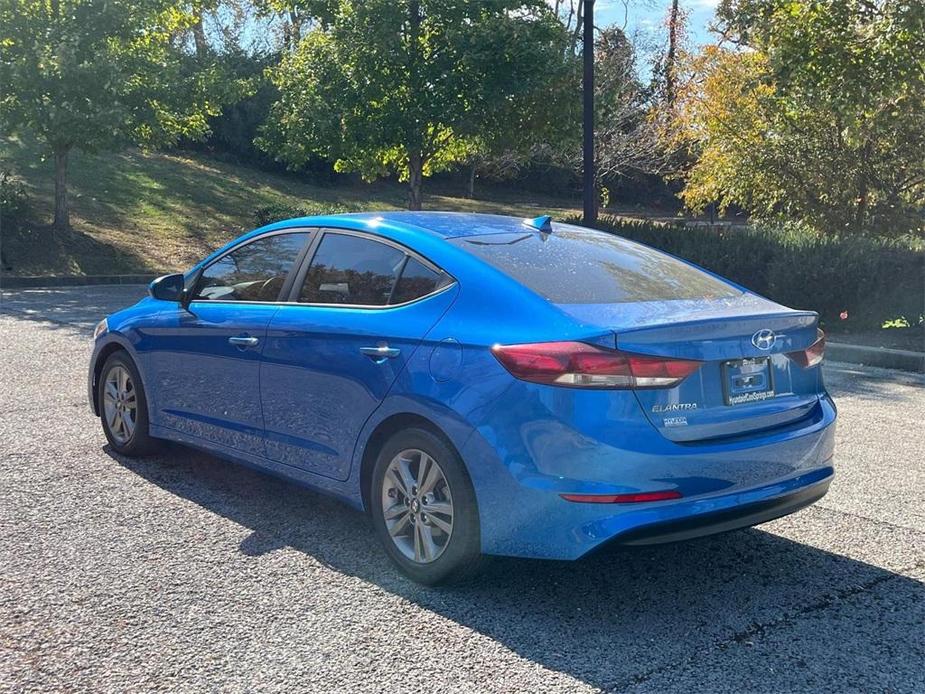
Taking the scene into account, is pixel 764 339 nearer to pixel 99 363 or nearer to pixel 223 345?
pixel 223 345

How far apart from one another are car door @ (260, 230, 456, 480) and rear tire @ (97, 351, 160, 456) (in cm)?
136

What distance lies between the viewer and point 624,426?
3.60 m

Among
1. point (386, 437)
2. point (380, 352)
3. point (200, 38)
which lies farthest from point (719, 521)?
point (200, 38)

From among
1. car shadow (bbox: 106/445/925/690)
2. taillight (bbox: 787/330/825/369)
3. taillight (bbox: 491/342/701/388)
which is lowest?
car shadow (bbox: 106/445/925/690)

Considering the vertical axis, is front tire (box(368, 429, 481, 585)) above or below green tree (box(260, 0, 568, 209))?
below

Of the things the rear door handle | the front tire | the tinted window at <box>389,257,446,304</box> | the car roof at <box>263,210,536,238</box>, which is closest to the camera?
the front tire

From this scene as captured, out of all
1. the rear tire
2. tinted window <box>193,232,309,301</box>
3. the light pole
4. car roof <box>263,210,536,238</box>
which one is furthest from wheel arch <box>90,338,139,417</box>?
the light pole

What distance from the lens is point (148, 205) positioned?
85.6ft

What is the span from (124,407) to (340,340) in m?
2.21

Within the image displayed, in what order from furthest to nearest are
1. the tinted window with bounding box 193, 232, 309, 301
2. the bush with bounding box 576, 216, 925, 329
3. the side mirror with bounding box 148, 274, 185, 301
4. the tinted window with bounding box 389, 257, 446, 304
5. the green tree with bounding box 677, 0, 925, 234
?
the green tree with bounding box 677, 0, 925, 234 < the bush with bounding box 576, 216, 925, 329 < the side mirror with bounding box 148, 274, 185, 301 < the tinted window with bounding box 193, 232, 309, 301 < the tinted window with bounding box 389, 257, 446, 304

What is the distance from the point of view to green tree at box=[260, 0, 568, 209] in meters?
20.4

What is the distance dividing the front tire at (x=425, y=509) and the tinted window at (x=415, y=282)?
24.7 inches

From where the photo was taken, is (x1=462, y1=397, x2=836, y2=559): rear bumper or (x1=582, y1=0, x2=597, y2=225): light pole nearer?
(x1=462, y1=397, x2=836, y2=559): rear bumper

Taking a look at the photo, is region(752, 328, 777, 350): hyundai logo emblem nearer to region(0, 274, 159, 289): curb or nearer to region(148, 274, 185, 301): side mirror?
region(148, 274, 185, 301): side mirror
